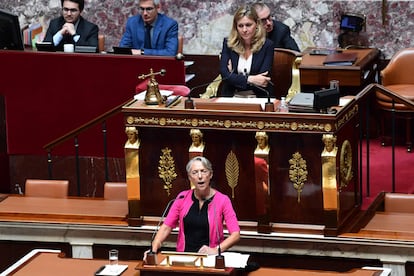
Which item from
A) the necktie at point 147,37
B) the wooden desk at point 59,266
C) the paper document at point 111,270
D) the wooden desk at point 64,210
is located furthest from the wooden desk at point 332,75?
the paper document at point 111,270

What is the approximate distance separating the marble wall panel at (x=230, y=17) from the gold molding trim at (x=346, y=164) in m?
3.27

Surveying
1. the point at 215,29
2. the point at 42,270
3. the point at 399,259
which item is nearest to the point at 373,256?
the point at 399,259

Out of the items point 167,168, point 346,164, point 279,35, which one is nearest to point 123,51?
point 279,35

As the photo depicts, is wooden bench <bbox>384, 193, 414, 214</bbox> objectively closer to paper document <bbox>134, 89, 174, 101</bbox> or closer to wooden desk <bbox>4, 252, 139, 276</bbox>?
paper document <bbox>134, 89, 174, 101</bbox>

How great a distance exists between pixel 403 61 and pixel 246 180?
325 centimetres

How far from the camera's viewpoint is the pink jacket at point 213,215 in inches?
364

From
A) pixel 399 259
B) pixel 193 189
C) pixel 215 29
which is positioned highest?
pixel 215 29

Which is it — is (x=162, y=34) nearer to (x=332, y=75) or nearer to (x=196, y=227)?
(x=332, y=75)

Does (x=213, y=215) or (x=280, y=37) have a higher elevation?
(x=280, y=37)

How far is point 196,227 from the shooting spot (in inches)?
366

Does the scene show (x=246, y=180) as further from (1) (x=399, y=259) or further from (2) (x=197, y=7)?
(2) (x=197, y=7)

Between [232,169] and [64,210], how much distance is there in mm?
1531

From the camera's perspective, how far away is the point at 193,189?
9.46m

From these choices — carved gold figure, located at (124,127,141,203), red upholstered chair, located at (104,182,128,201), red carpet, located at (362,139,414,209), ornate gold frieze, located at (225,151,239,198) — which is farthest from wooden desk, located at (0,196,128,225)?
red carpet, located at (362,139,414,209)
